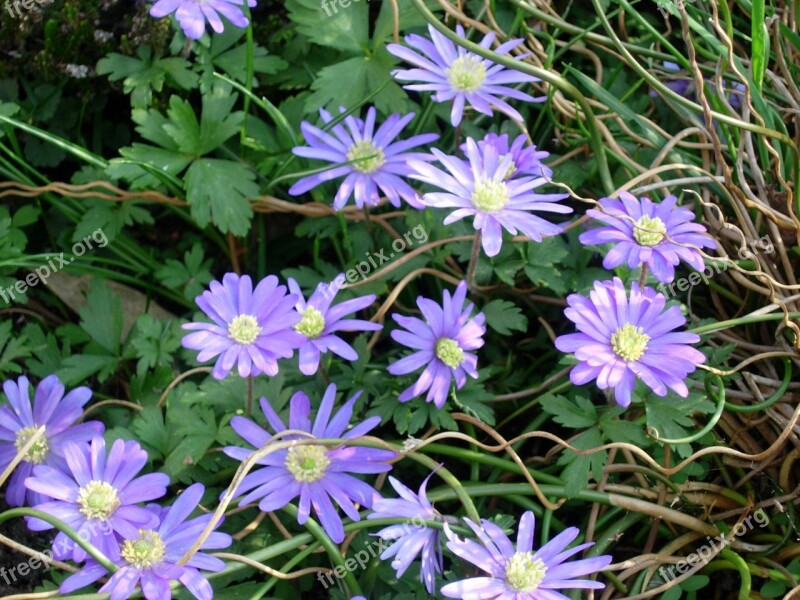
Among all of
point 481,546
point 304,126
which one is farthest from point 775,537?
point 304,126

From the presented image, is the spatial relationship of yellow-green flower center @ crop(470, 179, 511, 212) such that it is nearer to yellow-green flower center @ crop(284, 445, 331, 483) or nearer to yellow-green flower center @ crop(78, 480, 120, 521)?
yellow-green flower center @ crop(284, 445, 331, 483)

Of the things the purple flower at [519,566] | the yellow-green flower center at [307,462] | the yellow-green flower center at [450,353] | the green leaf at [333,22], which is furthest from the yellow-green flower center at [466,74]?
the purple flower at [519,566]

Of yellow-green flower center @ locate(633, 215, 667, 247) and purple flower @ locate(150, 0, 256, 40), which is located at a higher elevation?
purple flower @ locate(150, 0, 256, 40)

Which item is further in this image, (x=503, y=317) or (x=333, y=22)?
(x=333, y=22)

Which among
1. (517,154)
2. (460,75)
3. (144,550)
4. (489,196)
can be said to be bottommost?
(144,550)

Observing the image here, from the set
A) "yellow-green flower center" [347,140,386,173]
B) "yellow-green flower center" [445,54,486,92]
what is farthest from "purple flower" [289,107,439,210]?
"yellow-green flower center" [445,54,486,92]

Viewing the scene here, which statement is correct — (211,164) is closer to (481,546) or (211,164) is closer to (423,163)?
(423,163)

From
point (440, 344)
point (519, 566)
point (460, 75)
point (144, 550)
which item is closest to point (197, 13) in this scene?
point (460, 75)

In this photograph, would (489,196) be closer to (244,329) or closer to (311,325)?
(311,325)
